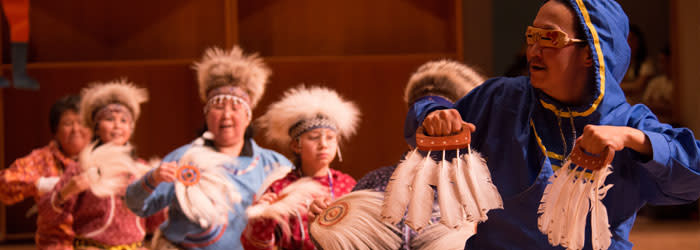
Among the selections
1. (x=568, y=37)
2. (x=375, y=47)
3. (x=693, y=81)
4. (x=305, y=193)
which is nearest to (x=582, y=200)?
(x=568, y=37)

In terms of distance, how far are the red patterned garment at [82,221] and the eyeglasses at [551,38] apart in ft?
7.54

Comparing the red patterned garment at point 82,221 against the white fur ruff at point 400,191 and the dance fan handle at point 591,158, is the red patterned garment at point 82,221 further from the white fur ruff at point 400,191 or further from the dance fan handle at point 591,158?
the dance fan handle at point 591,158

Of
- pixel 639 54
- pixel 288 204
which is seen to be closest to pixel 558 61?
pixel 288 204

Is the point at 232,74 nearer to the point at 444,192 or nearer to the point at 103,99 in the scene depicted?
the point at 103,99

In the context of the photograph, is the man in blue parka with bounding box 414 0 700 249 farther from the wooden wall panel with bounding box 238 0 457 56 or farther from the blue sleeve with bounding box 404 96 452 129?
the wooden wall panel with bounding box 238 0 457 56

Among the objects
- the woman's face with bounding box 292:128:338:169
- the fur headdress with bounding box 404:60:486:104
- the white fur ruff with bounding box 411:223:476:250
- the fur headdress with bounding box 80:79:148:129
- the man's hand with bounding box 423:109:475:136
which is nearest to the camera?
the man's hand with bounding box 423:109:475:136

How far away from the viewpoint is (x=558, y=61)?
1.61 meters

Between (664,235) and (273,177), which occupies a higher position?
(273,177)

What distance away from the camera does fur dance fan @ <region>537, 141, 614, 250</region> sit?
4.70 ft

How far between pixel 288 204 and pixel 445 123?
1.18m

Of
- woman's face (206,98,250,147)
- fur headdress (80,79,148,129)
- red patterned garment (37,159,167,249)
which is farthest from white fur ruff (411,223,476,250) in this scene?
fur headdress (80,79,148,129)

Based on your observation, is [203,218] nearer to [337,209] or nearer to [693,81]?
[337,209]

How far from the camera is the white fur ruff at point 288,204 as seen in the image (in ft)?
8.40

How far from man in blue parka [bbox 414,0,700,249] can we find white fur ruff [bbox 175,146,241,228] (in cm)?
141
